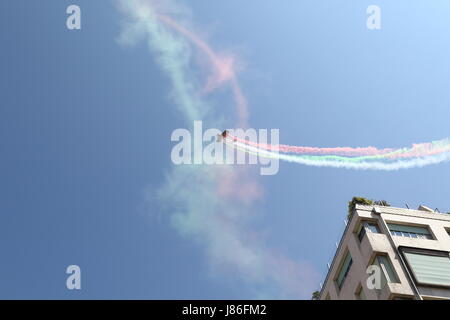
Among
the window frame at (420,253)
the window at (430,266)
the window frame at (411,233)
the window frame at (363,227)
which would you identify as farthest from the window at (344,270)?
the window at (430,266)

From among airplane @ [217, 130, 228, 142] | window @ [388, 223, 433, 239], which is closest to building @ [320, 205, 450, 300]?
window @ [388, 223, 433, 239]

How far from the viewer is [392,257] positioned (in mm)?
37875

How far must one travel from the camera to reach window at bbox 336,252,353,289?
42.3 m

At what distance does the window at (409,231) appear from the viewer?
41.6m

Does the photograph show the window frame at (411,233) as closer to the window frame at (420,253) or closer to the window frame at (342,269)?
the window frame at (420,253)

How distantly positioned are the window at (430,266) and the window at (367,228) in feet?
12.9

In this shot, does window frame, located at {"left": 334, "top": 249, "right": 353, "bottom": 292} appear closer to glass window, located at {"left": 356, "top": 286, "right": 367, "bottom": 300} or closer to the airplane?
glass window, located at {"left": 356, "top": 286, "right": 367, "bottom": 300}

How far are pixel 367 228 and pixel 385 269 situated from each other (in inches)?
197

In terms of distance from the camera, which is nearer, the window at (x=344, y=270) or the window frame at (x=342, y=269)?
the window frame at (x=342, y=269)

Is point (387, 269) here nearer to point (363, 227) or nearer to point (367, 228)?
point (367, 228)
